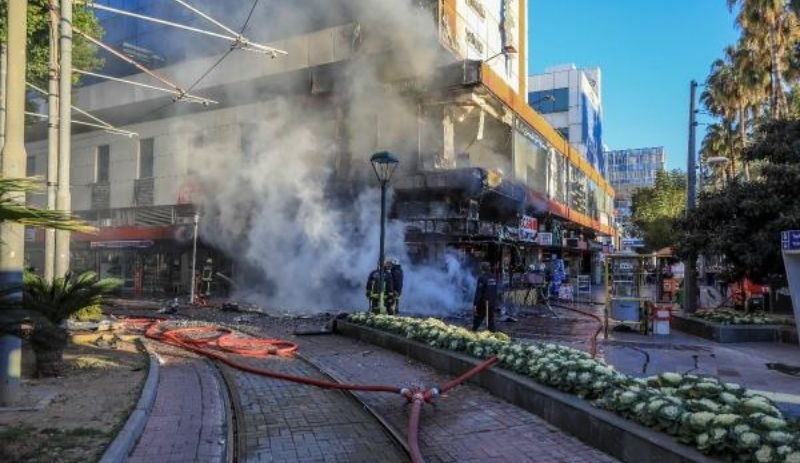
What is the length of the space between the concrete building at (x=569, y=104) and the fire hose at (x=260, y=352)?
40.3m

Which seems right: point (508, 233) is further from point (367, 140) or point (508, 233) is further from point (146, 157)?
point (146, 157)

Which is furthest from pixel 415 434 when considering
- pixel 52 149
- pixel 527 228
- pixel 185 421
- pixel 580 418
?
pixel 527 228

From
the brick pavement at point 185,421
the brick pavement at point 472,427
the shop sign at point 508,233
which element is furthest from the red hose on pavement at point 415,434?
the shop sign at point 508,233

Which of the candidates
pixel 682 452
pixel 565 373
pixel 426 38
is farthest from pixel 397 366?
pixel 426 38

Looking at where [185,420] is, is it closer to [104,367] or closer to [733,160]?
[104,367]

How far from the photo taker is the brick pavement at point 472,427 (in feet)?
15.6

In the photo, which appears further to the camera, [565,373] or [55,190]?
[55,190]

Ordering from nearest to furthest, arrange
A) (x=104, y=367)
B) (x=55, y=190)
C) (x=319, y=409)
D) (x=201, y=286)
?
(x=319, y=409) → (x=104, y=367) → (x=55, y=190) → (x=201, y=286)

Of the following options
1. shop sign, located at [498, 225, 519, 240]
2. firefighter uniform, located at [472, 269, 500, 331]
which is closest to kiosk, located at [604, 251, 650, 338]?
firefighter uniform, located at [472, 269, 500, 331]

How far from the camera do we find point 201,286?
21.4 metres

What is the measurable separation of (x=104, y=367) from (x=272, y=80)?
17117mm

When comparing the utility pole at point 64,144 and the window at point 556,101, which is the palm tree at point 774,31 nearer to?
the utility pole at point 64,144

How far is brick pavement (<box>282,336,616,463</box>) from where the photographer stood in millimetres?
4742

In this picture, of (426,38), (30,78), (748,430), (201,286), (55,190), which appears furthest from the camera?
(201,286)
